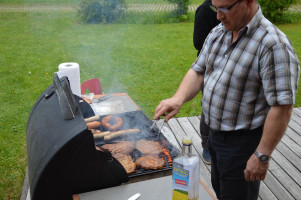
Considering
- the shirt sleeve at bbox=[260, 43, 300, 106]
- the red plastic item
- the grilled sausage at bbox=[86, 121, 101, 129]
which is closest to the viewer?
the shirt sleeve at bbox=[260, 43, 300, 106]

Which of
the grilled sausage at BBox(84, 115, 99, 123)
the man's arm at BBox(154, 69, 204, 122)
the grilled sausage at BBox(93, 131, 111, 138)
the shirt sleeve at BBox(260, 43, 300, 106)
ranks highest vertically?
the shirt sleeve at BBox(260, 43, 300, 106)

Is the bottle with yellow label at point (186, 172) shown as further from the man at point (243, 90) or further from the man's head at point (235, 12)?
the man's head at point (235, 12)

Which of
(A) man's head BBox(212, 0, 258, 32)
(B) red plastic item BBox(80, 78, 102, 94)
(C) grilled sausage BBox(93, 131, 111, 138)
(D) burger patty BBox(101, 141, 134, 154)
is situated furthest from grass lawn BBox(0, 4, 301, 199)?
(A) man's head BBox(212, 0, 258, 32)

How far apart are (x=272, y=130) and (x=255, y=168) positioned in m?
0.27

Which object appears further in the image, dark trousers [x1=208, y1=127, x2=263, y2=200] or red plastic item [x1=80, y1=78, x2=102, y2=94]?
red plastic item [x1=80, y1=78, x2=102, y2=94]

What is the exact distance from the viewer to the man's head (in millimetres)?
1600

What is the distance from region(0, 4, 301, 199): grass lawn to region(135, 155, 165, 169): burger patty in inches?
73.1

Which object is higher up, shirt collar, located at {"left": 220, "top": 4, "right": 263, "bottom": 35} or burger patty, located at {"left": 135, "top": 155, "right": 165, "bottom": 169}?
shirt collar, located at {"left": 220, "top": 4, "right": 263, "bottom": 35}

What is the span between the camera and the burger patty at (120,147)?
7.07 feet

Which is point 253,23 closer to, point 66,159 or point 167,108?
point 167,108

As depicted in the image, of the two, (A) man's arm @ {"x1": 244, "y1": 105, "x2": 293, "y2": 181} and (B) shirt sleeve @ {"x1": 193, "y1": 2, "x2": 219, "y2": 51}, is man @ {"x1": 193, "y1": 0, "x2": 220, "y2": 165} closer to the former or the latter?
(B) shirt sleeve @ {"x1": 193, "y1": 2, "x2": 219, "y2": 51}

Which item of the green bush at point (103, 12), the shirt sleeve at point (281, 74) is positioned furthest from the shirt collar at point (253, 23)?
the green bush at point (103, 12)

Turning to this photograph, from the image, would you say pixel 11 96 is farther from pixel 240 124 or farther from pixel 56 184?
pixel 240 124

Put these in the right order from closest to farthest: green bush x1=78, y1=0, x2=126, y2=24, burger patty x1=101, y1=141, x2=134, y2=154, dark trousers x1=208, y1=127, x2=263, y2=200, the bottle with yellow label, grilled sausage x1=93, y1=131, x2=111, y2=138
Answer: the bottle with yellow label → dark trousers x1=208, y1=127, x2=263, y2=200 → burger patty x1=101, y1=141, x2=134, y2=154 → grilled sausage x1=93, y1=131, x2=111, y2=138 → green bush x1=78, y1=0, x2=126, y2=24
